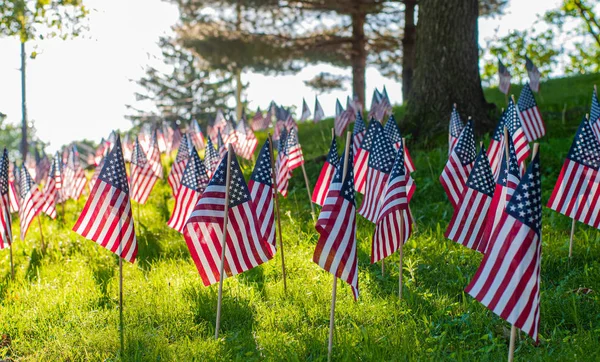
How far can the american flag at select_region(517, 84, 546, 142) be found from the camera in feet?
34.8

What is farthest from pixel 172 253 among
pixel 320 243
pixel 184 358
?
pixel 320 243

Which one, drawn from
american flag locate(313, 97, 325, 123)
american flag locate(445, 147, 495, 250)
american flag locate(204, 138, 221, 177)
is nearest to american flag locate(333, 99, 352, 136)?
american flag locate(313, 97, 325, 123)

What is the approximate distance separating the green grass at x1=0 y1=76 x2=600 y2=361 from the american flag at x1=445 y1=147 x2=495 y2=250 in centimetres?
67

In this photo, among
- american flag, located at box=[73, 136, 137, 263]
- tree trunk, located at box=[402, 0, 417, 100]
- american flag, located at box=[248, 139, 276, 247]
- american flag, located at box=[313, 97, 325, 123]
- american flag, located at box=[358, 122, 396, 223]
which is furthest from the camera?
tree trunk, located at box=[402, 0, 417, 100]

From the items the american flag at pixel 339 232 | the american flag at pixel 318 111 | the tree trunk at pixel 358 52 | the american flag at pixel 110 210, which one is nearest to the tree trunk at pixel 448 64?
the american flag at pixel 318 111

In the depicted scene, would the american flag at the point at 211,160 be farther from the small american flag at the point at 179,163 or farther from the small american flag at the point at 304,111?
the small american flag at the point at 304,111

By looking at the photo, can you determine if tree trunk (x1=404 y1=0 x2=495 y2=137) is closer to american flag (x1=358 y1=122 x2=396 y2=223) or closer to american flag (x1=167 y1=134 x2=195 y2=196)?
american flag (x1=167 y1=134 x2=195 y2=196)

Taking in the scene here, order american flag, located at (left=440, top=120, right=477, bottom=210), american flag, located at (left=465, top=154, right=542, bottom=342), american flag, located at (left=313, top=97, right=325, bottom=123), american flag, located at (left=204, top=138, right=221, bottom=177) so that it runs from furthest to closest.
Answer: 1. american flag, located at (left=313, top=97, right=325, bottom=123)
2. american flag, located at (left=204, top=138, right=221, bottom=177)
3. american flag, located at (left=440, top=120, right=477, bottom=210)
4. american flag, located at (left=465, top=154, right=542, bottom=342)

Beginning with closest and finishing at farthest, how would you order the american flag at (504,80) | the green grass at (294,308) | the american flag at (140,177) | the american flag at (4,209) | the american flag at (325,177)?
the green grass at (294,308) → the american flag at (325,177) → the american flag at (4,209) → the american flag at (140,177) → the american flag at (504,80)

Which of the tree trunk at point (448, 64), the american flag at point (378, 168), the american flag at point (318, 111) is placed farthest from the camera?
the american flag at point (318, 111)

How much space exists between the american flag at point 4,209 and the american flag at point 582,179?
6938 mm

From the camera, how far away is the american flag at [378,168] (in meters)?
7.43

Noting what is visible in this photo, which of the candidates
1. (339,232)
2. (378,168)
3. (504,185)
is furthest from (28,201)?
(504,185)

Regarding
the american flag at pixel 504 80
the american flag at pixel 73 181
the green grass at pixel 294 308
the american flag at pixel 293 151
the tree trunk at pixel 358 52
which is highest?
the tree trunk at pixel 358 52
